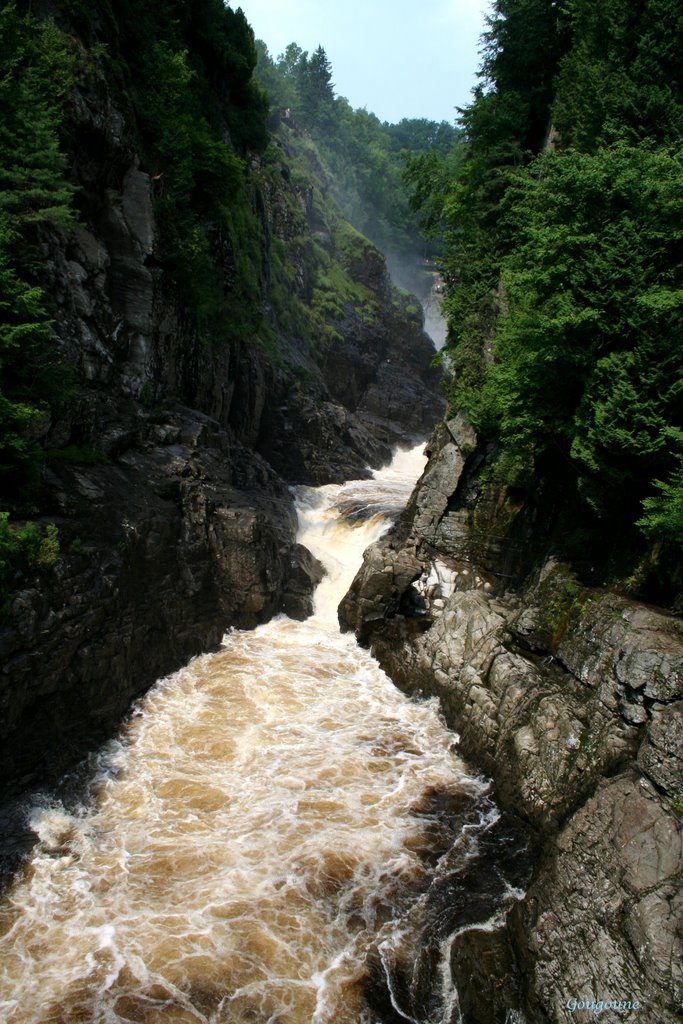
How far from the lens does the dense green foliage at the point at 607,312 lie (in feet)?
40.2

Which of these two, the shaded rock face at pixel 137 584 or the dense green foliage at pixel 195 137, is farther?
the dense green foliage at pixel 195 137

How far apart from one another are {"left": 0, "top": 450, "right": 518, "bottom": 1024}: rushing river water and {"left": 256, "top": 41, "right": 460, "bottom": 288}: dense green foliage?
73911 millimetres

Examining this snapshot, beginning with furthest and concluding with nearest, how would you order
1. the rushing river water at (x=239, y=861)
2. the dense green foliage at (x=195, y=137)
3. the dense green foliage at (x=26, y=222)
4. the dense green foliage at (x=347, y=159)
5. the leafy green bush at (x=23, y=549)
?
the dense green foliage at (x=347, y=159) < the dense green foliage at (x=195, y=137) < the dense green foliage at (x=26, y=222) < the leafy green bush at (x=23, y=549) < the rushing river water at (x=239, y=861)

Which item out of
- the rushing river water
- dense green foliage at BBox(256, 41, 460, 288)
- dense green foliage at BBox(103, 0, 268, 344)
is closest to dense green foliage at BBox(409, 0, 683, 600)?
the rushing river water

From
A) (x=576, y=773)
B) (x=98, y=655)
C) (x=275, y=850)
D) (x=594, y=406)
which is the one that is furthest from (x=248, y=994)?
(x=594, y=406)

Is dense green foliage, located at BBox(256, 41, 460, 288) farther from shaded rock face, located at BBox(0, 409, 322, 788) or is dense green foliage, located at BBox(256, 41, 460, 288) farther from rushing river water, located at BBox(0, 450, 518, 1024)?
rushing river water, located at BBox(0, 450, 518, 1024)

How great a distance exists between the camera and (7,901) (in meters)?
10.1

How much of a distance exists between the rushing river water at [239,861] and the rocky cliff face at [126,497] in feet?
4.82

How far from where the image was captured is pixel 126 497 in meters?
17.7

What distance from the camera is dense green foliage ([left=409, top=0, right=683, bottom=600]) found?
12.2 meters

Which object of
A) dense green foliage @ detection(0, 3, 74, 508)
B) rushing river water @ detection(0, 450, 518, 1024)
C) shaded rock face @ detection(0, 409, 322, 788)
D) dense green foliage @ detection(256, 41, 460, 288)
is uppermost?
dense green foliage @ detection(256, 41, 460, 288)

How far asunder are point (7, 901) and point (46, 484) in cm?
894

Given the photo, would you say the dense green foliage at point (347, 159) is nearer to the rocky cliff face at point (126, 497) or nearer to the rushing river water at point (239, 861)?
the rocky cliff face at point (126, 497)

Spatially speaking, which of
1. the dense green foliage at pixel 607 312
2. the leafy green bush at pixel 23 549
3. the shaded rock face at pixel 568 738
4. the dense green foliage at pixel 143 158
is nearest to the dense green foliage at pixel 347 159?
the dense green foliage at pixel 143 158
